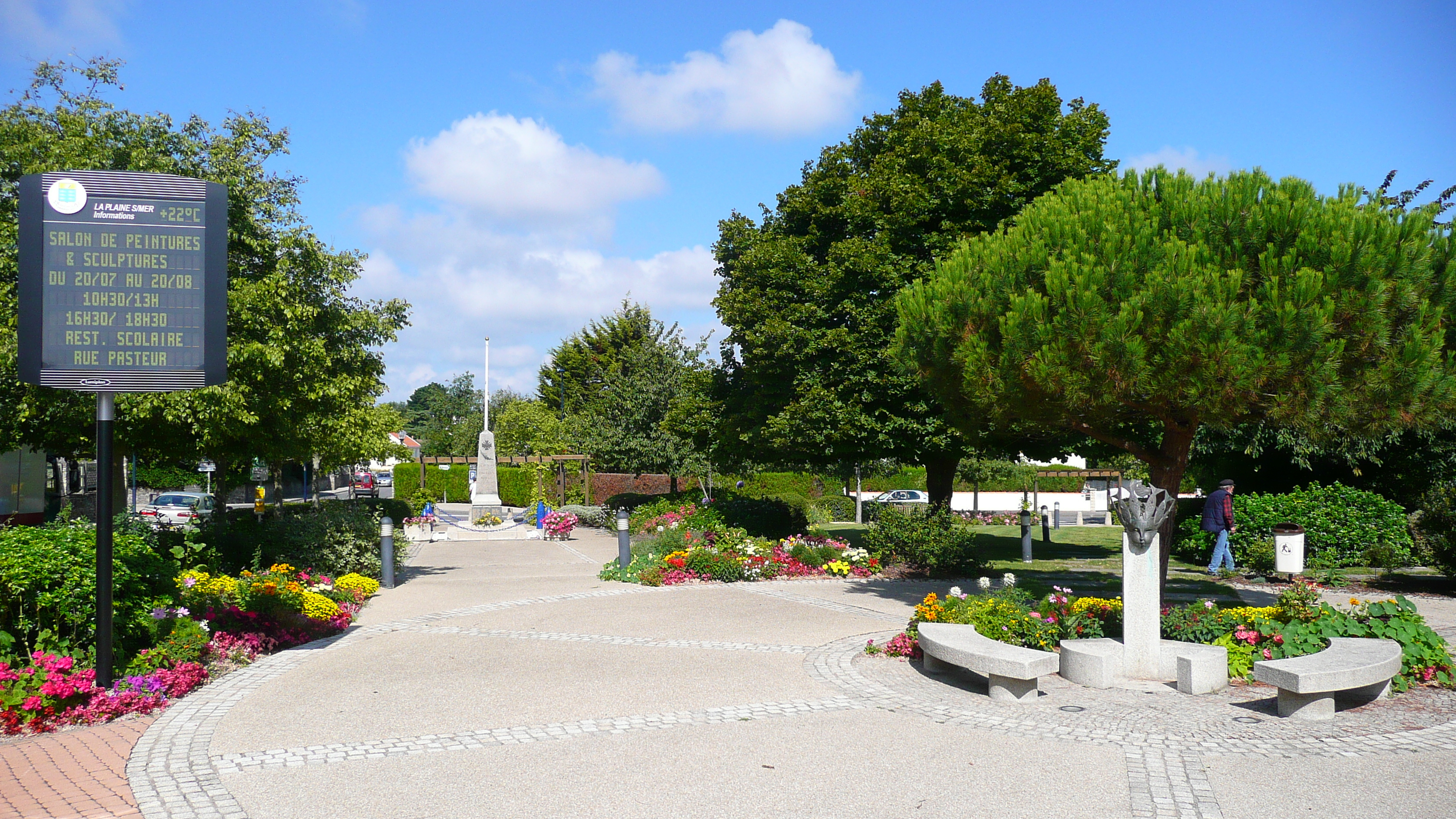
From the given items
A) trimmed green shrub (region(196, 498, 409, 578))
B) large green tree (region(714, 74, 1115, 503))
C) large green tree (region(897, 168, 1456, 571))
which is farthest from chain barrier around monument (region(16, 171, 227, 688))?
large green tree (region(714, 74, 1115, 503))

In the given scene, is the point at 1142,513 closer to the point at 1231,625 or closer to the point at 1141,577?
the point at 1141,577

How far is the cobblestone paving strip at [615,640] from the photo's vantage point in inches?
354

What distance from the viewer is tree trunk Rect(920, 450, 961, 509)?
57.0 feet

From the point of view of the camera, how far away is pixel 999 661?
22.4ft

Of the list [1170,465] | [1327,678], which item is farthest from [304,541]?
[1327,678]

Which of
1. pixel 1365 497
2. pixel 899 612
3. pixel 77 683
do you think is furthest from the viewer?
pixel 1365 497

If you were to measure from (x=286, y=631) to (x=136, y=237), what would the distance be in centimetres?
396

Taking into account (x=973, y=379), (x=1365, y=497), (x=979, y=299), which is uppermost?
(x=979, y=299)

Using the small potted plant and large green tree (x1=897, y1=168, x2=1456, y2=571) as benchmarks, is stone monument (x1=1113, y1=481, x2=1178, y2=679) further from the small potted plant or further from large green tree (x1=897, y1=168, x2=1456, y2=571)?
the small potted plant

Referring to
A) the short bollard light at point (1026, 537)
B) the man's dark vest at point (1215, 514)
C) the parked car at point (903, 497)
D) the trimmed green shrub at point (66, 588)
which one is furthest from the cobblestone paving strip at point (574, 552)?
the parked car at point (903, 497)

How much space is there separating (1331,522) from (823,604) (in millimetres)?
8941

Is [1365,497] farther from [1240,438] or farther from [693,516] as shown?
[693,516]

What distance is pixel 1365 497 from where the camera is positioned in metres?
15.2

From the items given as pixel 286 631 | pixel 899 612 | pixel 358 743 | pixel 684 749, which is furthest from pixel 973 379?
pixel 286 631
